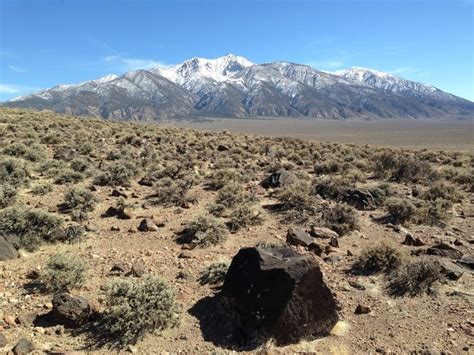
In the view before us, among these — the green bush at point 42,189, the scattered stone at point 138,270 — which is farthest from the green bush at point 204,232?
the green bush at point 42,189

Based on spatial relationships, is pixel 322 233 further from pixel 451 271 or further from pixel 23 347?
pixel 23 347

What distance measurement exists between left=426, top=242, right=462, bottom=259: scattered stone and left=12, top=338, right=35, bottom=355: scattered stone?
324 inches

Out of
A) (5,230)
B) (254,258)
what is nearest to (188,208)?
(5,230)

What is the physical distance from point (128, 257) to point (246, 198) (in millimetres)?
5602

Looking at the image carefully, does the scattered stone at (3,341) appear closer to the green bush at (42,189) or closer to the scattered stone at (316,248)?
Answer: the scattered stone at (316,248)

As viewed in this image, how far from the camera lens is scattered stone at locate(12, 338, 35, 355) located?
5.54 m

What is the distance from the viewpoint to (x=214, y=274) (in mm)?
7984

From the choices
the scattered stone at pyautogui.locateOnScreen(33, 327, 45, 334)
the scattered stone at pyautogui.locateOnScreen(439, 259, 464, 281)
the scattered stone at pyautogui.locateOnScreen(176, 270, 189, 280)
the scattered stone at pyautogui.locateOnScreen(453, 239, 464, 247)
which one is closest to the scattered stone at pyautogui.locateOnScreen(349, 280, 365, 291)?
the scattered stone at pyautogui.locateOnScreen(439, 259, 464, 281)

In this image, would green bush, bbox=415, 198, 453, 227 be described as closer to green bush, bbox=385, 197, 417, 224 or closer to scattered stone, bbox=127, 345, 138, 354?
green bush, bbox=385, 197, 417, 224

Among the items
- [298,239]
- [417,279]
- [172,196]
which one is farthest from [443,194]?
[172,196]

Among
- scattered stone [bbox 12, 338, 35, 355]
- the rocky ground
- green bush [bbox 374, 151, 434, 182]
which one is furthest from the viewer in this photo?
green bush [bbox 374, 151, 434, 182]

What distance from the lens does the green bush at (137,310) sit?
19.7 ft

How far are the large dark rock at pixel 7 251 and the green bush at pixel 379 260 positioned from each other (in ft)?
24.2

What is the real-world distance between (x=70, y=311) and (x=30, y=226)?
4056 mm
